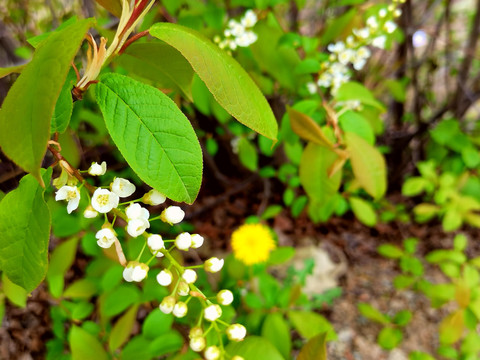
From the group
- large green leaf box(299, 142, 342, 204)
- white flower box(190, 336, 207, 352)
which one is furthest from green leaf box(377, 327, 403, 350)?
white flower box(190, 336, 207, 352)

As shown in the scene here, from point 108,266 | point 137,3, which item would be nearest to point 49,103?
point 137,3

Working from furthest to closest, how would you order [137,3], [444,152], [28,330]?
[444,152], [28,330], [137,3]

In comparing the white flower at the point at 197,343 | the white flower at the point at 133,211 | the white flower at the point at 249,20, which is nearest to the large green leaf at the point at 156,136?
the white flower at the point at 133,211

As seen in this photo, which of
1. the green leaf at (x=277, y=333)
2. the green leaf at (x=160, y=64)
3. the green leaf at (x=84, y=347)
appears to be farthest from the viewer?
the green leaf at (x=277, y=333)

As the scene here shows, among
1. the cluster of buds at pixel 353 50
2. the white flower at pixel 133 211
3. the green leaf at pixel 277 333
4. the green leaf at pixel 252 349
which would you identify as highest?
the white flower at pixel 133 211

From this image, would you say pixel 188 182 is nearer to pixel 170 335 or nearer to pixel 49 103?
pixel 49 103

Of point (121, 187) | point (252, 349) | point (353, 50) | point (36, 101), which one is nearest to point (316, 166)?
point (353, 50)

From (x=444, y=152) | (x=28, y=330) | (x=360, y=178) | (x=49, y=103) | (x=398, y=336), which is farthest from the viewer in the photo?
(x=444, y=152)

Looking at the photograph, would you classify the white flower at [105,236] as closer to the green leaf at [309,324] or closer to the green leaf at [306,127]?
the green leaf at [306,127]
